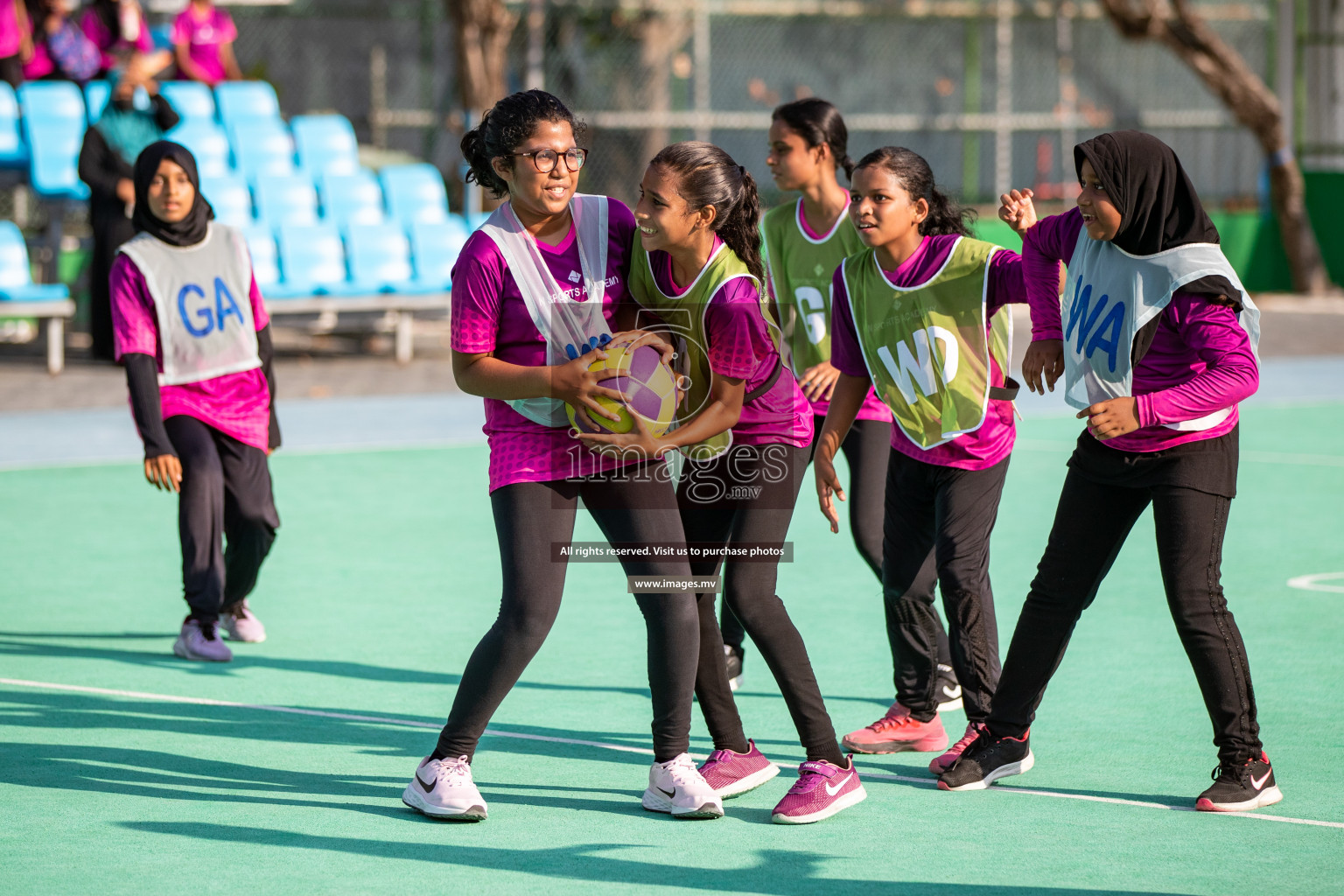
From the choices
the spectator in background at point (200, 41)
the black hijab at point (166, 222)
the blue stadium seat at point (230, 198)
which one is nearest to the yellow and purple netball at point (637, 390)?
the black hijab at point (166, 222)

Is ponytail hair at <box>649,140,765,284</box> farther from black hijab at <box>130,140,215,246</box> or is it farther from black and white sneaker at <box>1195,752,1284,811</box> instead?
black hijab at <box>130,140,215,246</box>

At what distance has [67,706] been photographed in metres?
6.16

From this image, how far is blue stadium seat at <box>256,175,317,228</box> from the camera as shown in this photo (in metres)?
16.4

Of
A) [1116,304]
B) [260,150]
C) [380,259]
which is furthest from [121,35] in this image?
[1116,304]

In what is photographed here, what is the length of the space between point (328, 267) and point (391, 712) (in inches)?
417

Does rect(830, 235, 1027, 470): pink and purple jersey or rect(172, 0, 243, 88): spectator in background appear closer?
rect(830, 235, 1027, 470): pink and purple jersey

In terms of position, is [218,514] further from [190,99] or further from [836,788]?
[190,99]

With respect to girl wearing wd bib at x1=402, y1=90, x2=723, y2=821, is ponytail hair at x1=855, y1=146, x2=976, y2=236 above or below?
above

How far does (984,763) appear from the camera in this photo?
17.1ft

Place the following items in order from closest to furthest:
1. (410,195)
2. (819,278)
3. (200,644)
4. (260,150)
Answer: (819,278), (200,644), (260,150), (410,195)

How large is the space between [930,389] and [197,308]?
2.95 m

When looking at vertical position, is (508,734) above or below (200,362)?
below

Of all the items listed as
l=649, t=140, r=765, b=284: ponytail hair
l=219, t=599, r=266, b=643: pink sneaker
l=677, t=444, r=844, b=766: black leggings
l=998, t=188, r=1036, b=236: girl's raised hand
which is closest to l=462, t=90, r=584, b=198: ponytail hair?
l=649, t=140, r=765, b=284: ponytail hair

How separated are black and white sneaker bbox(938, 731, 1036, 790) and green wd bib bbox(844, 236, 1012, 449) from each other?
910 millimetres
